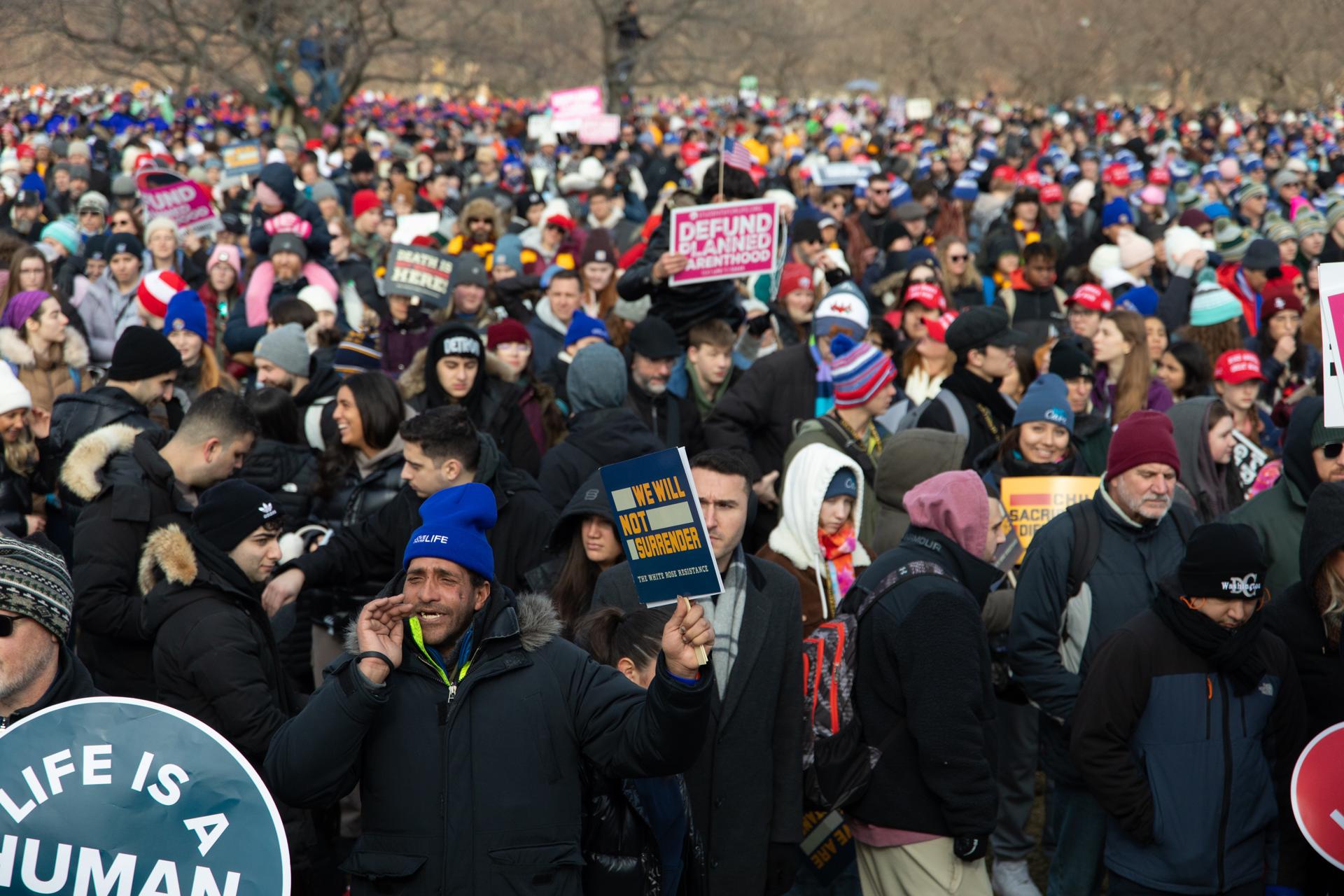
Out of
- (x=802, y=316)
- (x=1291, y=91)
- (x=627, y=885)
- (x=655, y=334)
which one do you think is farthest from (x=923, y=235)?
(x=1291, y=91)

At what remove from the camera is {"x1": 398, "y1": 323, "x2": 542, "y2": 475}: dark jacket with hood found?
644cm

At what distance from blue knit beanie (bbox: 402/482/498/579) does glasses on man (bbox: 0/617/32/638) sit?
0.83 meters

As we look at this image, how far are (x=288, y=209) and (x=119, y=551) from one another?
7.74 m

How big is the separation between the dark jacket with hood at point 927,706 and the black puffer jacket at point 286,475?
278 cm

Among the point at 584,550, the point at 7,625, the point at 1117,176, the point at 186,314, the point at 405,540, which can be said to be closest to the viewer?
the point at 7,625

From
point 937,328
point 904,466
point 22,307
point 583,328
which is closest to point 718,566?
point 904,466

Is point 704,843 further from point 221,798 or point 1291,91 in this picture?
point 1291,91

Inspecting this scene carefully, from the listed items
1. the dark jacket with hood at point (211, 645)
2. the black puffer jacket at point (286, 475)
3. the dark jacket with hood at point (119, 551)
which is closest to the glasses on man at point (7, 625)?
the dark jacket with hood at point (211, 645)

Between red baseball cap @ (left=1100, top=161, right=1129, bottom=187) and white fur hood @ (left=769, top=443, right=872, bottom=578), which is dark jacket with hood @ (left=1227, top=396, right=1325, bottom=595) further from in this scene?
red baseball cap @ (left=1100, top=161, right=1129, bottom=187)

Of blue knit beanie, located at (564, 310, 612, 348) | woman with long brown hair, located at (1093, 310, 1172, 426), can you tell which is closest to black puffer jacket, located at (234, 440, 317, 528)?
blue knit beanie, located at (564, 310, 612, 348)

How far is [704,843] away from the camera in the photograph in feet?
13.0

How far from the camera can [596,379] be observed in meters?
5.96

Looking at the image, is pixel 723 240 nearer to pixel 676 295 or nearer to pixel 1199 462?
pixel 676 295

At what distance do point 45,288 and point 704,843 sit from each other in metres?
6.81
